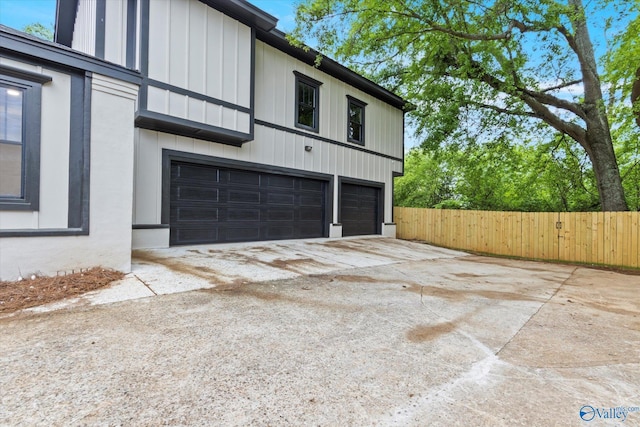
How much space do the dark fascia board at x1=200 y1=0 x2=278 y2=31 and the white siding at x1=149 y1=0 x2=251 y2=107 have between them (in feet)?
0.35

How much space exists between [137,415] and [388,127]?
1200 cm

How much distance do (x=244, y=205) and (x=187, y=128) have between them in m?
2.25

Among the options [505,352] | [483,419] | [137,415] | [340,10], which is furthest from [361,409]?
[340,10]

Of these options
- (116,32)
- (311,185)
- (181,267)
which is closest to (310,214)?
(311,185)

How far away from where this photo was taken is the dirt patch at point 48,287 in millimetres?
2936

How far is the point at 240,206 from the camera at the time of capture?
7.57 meters

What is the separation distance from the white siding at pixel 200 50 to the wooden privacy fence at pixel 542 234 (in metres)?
Result: 8.03

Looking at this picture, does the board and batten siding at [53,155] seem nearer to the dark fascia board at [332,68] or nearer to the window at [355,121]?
the dark fascia board at [332,68]

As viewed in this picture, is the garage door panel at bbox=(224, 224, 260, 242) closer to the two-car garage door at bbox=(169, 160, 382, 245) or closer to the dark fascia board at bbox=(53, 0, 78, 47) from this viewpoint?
the two-car garage door at bbox=(169, 160, 382, 245)

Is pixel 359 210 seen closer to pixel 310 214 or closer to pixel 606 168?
pixel 310 214

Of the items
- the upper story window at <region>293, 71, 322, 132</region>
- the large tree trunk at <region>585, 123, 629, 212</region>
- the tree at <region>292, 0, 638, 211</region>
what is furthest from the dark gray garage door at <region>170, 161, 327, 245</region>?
the large tree trunk at <region>585, 123, 629, 212</region>

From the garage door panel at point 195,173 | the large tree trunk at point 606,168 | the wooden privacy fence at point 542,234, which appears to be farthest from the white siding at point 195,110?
the large tree trunk at point 606,168

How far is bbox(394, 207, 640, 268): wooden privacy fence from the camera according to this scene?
25.2 ft

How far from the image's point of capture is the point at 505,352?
91.1 inches
